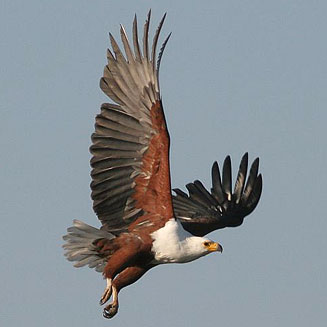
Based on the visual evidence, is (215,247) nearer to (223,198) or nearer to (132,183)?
(132,183)

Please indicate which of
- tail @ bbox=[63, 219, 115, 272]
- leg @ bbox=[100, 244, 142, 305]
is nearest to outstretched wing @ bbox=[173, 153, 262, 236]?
tail @ bbox=[63, 219, 115, 272]

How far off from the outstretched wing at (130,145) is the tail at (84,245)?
17cm

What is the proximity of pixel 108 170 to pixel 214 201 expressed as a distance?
312 cm

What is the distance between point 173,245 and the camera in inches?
555

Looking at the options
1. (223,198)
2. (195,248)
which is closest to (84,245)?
(195,248)

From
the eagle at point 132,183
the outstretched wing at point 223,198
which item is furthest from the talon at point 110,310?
the outstretched wing at point 223,198

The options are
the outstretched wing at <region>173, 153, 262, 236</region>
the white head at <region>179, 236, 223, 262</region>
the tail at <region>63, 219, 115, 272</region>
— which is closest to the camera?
the white head at <region>179, 236, 223, 262</region>

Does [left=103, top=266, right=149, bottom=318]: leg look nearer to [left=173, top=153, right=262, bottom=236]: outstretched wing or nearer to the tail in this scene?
the tail

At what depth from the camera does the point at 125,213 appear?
14.5 m

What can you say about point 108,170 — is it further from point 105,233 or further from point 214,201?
point 214,201

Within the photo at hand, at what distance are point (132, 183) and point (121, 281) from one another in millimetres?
1172

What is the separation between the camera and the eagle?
14000 millimetres

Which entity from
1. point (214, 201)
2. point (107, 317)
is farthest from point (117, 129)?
point (214, 201)

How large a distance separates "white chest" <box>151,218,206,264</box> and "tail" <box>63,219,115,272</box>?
593mm
